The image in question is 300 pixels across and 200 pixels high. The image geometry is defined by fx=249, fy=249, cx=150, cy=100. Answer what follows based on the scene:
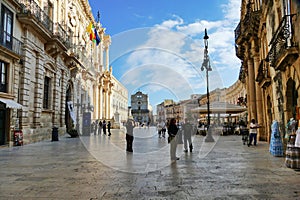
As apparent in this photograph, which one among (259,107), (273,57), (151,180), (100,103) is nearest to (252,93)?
(259,107)

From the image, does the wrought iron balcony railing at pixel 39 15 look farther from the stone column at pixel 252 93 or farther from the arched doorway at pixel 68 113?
the stone column at pixel 252 93

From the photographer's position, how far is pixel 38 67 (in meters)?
16.2

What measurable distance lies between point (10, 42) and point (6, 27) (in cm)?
76

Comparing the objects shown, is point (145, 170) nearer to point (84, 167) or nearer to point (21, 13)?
point (84, 167)

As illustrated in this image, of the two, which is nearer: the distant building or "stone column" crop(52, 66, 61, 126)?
"stone column" crop(52, 66, 61, 126)

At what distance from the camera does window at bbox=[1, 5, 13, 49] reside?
12445mm

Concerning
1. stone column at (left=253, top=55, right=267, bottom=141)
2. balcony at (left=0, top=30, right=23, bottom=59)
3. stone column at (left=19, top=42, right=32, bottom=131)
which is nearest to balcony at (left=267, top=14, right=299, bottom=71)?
stone column at (left=253, top=55, right=267, bottom=141)

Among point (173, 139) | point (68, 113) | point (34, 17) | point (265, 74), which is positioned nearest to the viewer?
point (173, 139)

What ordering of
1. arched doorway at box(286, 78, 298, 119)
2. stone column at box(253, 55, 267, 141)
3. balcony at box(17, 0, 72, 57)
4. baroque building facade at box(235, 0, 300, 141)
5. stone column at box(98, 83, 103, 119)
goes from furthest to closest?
1. stone column at box(98, 83, 103, 119)
2. stone column at box(253, 55, 267, 141)
3. balcony at box(17, 0, 72, 57)
4. arched doorway at box(286, 78, 298, 119)
5. baroque building facade at box(235, 0, 300, 141)

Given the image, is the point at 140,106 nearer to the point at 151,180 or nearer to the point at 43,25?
the point at 43,25

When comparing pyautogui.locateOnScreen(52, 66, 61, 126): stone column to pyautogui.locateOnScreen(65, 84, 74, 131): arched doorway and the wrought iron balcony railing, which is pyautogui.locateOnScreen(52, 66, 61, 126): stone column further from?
the wrought iron balcony railing

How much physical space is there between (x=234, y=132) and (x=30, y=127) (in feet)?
54.7

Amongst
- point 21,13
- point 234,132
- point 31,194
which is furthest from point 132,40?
point 234,132

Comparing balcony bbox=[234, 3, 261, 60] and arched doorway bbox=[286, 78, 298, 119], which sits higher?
balcony bbox=[234, 3, 261, 60]
